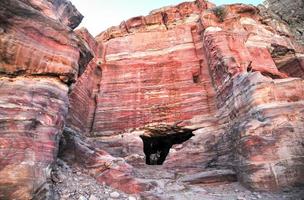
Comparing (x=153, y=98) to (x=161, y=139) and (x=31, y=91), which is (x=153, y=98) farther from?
(x=31, y=91)

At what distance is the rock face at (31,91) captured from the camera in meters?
6.68

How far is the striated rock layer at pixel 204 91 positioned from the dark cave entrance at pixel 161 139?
496mm

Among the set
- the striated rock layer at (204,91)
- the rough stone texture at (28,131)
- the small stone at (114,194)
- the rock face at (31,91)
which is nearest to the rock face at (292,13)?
the striated rock layer at (204,91)

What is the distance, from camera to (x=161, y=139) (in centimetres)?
1808

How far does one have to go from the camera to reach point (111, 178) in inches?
371

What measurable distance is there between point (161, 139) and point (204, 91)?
4089mm

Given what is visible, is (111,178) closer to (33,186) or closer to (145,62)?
(33,186)

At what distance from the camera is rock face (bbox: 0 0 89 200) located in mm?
6680

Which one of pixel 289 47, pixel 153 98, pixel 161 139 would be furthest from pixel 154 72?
pixel 289 47

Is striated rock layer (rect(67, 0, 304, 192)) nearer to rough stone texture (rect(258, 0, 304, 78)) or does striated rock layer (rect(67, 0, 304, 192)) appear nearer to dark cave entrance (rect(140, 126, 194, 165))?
rough stone texture (rect(258, 0, 304, 78))

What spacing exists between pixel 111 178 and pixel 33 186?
322 centimetres

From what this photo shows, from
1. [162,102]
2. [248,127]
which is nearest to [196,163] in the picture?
[248,127]

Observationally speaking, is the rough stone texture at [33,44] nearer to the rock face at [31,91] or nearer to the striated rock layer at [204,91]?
the rock face at [31,91]

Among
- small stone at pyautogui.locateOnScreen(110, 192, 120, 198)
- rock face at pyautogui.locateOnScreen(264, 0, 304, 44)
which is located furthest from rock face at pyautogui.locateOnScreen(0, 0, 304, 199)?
rock face at pyautogui.locateOnScreen(264, 0, 304, 44)
